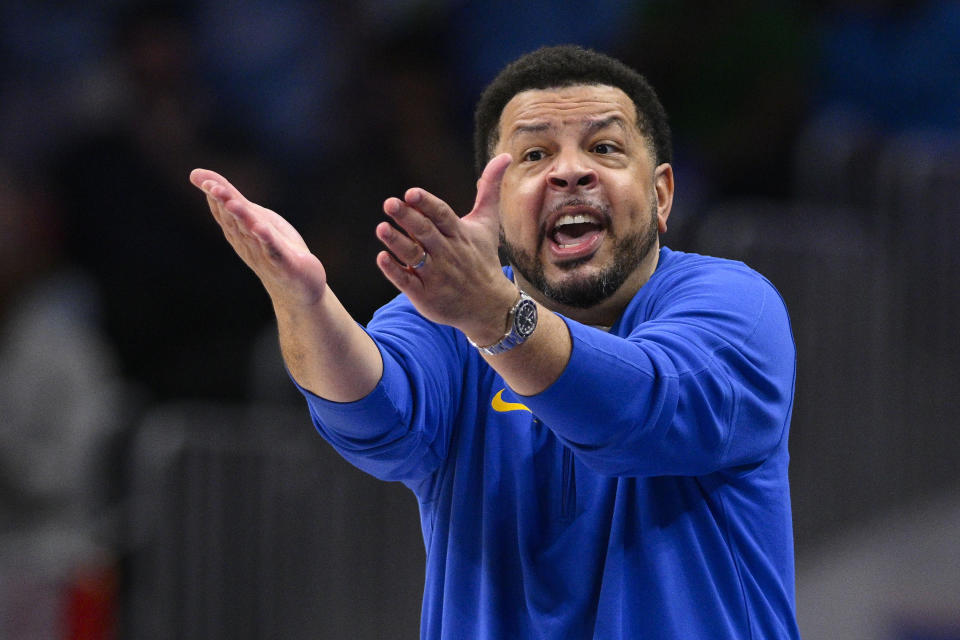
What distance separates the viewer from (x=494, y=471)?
106 inches

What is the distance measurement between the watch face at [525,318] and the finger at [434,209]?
163 mm

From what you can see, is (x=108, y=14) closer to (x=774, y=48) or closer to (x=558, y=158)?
(x=774, y=48)

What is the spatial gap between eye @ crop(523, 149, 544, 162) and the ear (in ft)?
1.03

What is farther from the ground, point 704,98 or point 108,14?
point 108,14

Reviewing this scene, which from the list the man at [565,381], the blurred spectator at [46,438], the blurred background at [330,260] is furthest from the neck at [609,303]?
the blurred spectator at [46,438]

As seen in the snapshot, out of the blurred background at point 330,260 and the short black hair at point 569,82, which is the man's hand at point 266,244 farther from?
the blurred background at point 330,260

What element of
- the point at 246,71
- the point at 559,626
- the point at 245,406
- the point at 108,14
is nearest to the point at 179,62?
the point at 246,71

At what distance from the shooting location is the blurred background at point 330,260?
514 cm

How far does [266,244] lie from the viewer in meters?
2.25

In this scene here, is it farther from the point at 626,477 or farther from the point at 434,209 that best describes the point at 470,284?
the point at 626,477

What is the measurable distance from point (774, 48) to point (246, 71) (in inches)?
114

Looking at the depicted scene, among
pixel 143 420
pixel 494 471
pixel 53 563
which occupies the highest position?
pixel 143 420

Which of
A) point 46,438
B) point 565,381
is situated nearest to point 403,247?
point 565,381

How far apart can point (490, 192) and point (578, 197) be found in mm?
608
